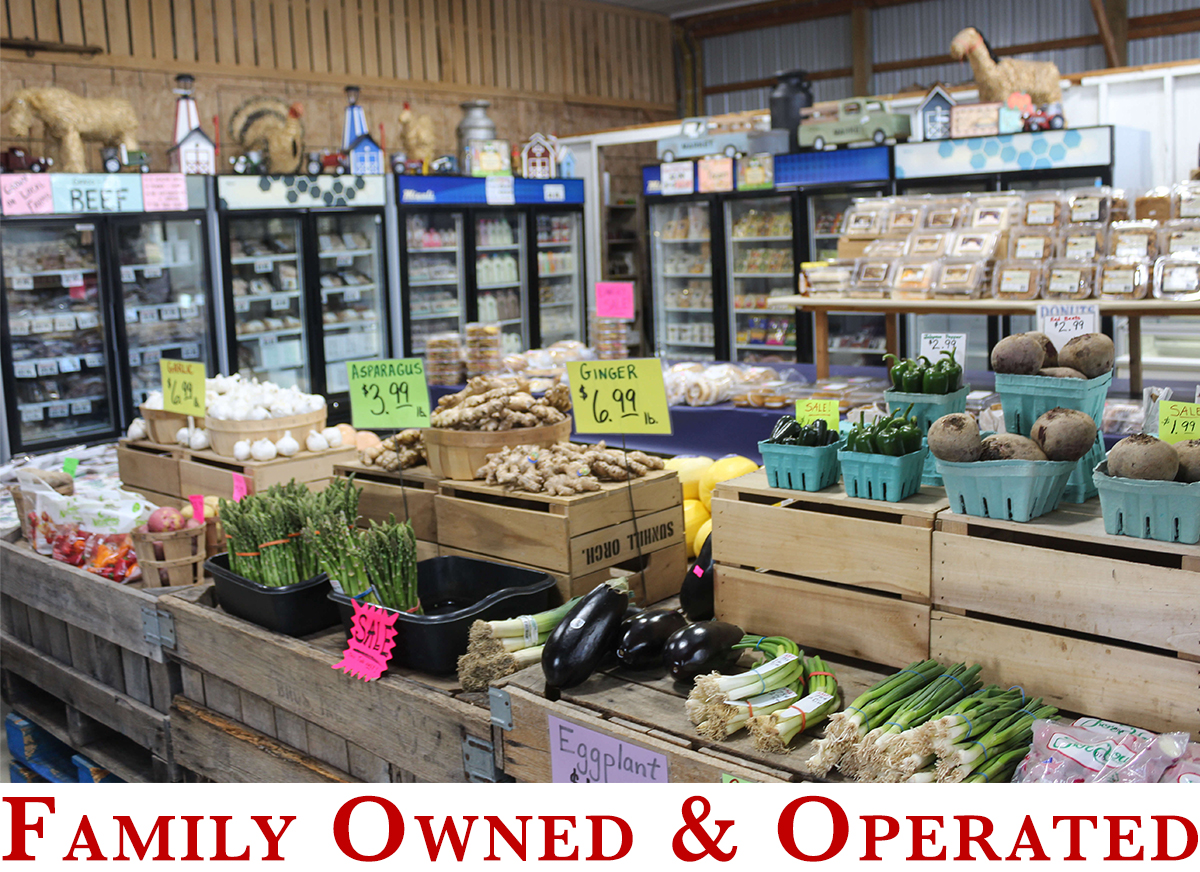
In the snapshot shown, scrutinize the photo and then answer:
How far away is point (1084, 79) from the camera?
724 cm

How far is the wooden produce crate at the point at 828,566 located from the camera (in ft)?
6.72

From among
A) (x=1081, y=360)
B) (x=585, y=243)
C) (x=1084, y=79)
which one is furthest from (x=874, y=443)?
(x=585, y=243)

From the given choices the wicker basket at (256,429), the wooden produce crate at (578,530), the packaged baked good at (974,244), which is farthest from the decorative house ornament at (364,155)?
the wooden produce crate at (578,530)

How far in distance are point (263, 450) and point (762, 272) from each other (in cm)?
530

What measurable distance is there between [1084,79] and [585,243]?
440 cm

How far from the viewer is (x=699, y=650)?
203 cm

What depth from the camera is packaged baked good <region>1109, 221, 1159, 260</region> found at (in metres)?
4.04

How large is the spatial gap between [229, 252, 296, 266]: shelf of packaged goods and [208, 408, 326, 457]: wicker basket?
12.2ft

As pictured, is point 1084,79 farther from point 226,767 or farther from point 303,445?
point 226,767

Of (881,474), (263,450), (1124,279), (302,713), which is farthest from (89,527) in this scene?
(1124,279)

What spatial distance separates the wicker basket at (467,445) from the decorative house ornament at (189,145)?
4820 millimetres

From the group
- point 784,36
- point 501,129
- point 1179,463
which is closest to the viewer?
point 1179,463

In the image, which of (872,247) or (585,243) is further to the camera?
(585,243)

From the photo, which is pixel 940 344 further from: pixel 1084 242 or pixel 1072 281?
pixel 1084 242
